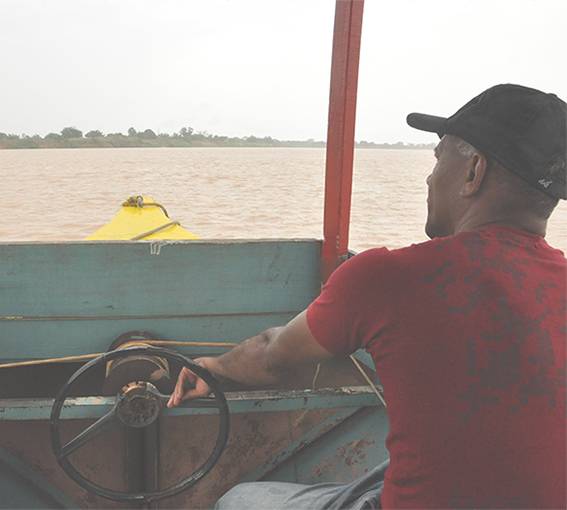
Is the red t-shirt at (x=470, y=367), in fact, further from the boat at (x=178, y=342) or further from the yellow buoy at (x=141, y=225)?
the yellow buoy at (x=141, y=225)

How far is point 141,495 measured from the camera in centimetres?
169

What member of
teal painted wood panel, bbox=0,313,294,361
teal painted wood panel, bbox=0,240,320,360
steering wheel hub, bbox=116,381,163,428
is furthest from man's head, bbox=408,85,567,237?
teal painted wood panel, bbox=0,313,294,361

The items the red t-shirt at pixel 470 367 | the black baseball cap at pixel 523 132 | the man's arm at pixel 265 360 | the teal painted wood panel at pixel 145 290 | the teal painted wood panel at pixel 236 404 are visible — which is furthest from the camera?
the teal painted wood panel at pixel 145 290

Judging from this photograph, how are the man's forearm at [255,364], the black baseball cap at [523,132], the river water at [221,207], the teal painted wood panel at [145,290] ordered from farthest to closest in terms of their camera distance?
1. the river water at [221,207]
2. the teal painted wood panel at [145,290]
3. the man's forearm at [255,364]
4. the black baseball cap at [523,132]

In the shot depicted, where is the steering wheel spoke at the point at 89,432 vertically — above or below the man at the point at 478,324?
below

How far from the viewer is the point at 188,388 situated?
1.62m

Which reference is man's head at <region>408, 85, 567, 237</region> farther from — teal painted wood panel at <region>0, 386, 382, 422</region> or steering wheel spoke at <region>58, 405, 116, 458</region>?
steering wheel spoke at <region>58, 405, 116, 458</region>

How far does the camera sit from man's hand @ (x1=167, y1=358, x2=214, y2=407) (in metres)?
1.60

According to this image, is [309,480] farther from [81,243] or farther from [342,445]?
[81,243]

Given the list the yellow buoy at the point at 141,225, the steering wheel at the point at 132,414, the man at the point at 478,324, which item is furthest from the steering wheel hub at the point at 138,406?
the yellow buoy at the point at 141,225

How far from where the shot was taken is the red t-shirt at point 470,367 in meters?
0.93

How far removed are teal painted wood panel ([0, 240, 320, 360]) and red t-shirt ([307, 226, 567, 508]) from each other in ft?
4.68

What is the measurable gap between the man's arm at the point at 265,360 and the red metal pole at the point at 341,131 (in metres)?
1.00

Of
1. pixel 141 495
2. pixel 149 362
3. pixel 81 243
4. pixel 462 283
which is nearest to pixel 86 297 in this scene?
pixel 81 243
